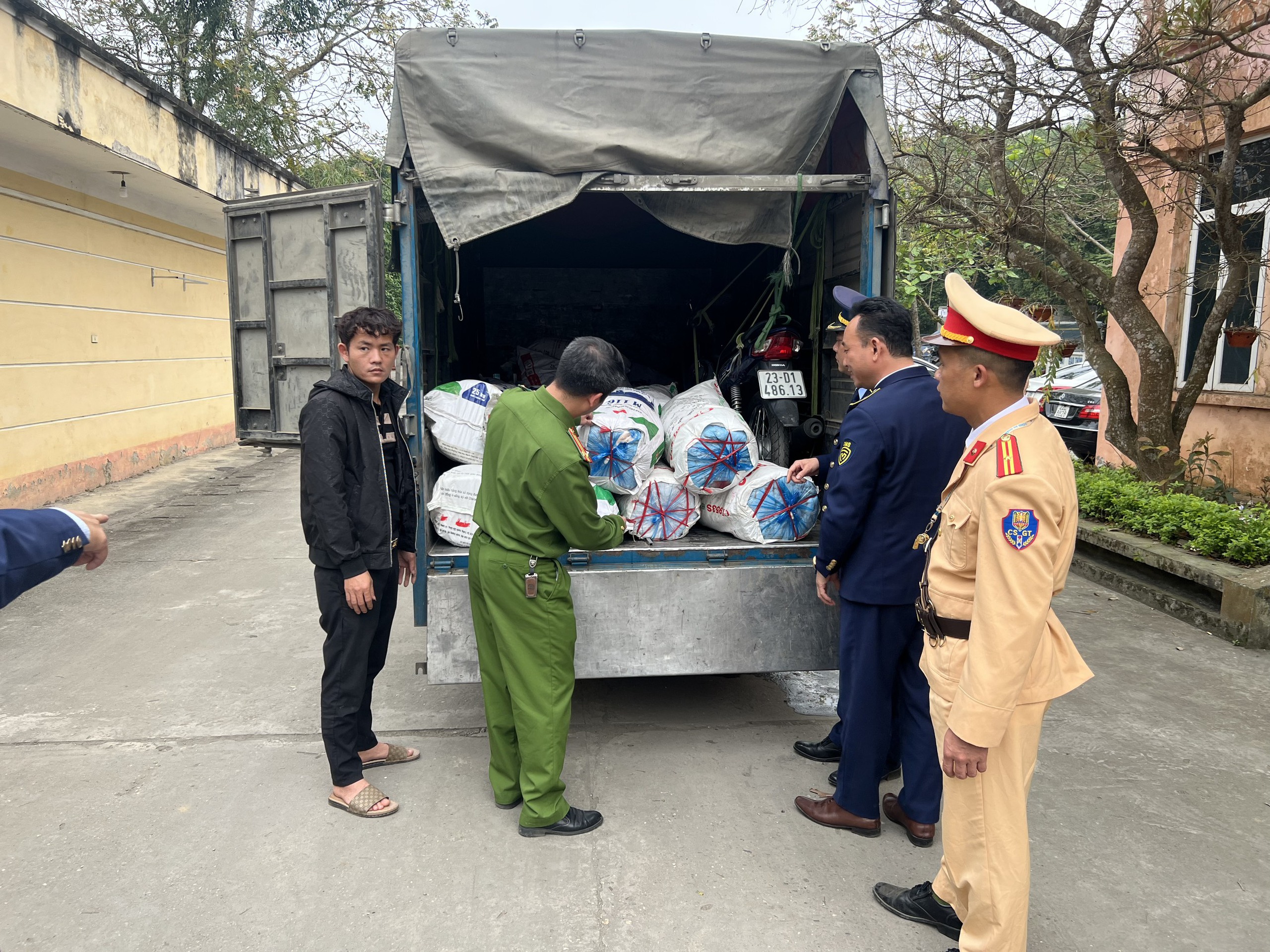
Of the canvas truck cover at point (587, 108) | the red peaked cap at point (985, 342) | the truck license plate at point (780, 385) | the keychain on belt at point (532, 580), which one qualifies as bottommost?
the keychain on belt at point (532, 580)

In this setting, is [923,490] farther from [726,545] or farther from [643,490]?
[643,490]

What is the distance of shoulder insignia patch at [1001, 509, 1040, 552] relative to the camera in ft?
6.18

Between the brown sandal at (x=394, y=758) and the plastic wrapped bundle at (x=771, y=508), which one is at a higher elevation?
the plastic wrapped bundle at (x=771, y=508)

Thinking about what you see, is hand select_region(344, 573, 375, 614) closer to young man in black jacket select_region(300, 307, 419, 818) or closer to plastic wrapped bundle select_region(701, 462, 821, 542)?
young man in black jacket select_region(300, 307, 419, 818)

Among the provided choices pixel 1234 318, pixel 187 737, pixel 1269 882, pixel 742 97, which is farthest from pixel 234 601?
pixel 1234 318

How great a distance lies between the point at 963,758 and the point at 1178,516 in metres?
4.43

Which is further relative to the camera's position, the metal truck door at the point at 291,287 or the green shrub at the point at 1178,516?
the green shrub at the point at 1178,516

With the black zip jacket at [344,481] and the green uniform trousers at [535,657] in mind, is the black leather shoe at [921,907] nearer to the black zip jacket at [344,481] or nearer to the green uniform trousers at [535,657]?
the green uniform trousers at [535,657]

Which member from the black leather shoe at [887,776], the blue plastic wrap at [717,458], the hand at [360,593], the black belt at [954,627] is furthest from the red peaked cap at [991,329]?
the hand at [360,593]

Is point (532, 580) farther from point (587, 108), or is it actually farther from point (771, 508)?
point (587, 108)

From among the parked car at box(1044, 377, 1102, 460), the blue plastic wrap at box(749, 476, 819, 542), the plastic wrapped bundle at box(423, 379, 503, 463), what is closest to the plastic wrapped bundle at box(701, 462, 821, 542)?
the blue plastic wrap at box(749, 476, 819, 542)

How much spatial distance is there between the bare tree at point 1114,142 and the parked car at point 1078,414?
281cm

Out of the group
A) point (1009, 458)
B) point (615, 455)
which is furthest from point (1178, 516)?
point (1009, 458)

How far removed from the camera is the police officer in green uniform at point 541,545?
106 inches
